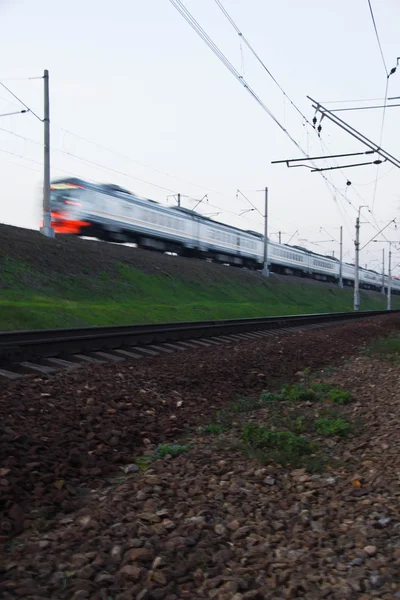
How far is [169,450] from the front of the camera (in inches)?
198

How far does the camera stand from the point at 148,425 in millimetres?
5758

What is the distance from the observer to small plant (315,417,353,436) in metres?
5.77

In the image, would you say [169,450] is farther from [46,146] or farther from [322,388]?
[46,146]

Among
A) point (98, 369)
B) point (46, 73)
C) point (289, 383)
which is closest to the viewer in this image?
point (98, 369)

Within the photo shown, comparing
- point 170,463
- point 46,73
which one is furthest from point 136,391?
point 46,73

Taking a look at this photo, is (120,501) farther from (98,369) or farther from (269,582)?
(98,369)

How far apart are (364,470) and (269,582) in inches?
78.8

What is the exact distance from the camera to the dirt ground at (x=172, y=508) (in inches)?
114

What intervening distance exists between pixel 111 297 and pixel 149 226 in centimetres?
1001

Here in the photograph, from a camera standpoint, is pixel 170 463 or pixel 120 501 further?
pixel 170 463

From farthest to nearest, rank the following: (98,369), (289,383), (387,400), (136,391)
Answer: (289,383)
(98,369)
(387,400)
(136,391)

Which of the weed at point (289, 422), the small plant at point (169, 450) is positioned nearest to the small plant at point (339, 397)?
the weed at point (289, 422)

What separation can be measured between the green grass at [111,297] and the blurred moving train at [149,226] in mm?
2963

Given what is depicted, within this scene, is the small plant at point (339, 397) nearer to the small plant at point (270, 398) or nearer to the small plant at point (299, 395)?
the small plant at point (299, 395)
